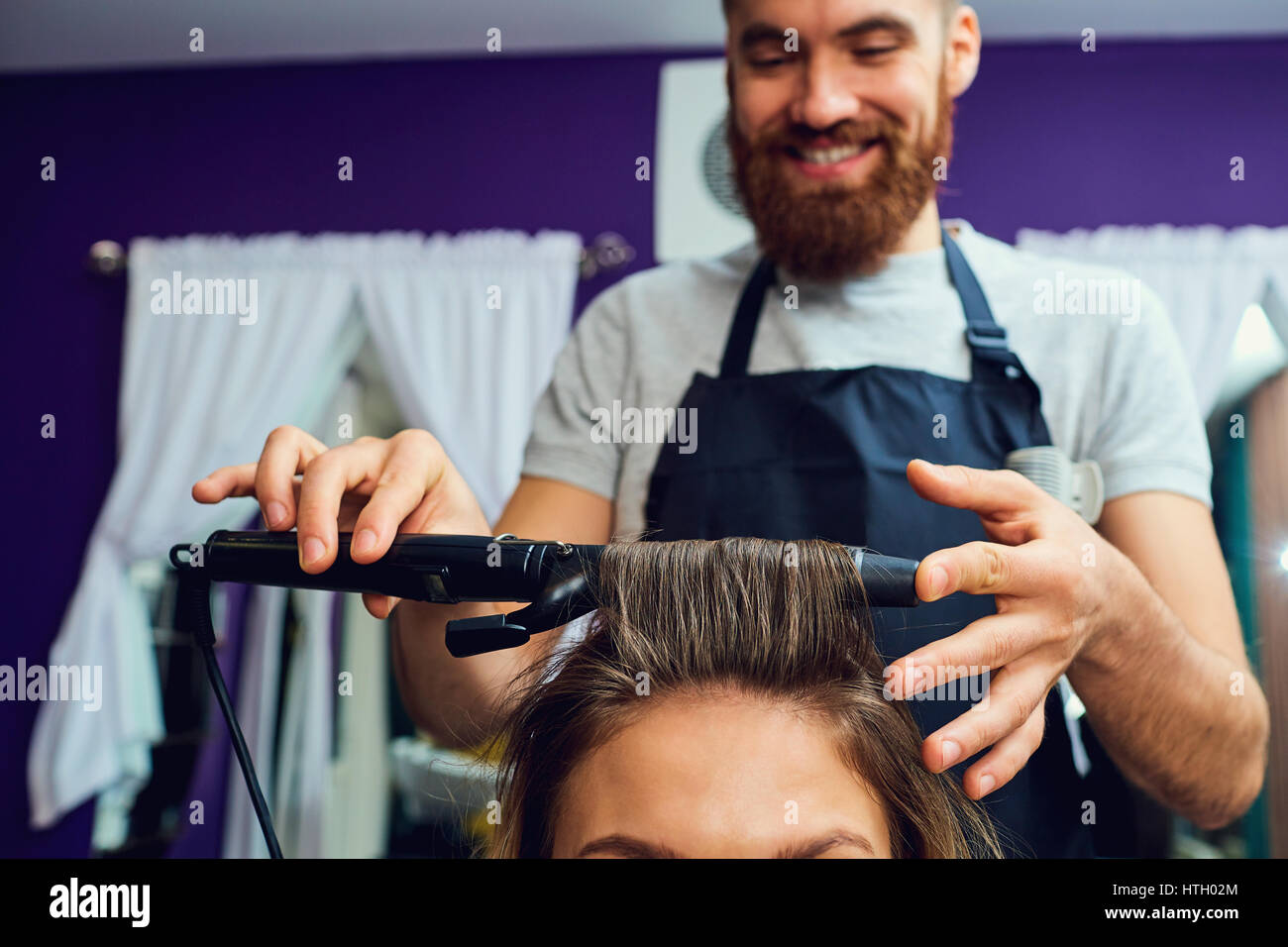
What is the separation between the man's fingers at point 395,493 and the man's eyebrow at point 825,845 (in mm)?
375

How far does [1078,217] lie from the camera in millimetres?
2543

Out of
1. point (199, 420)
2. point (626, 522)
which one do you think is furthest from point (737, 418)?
point (199, 420)

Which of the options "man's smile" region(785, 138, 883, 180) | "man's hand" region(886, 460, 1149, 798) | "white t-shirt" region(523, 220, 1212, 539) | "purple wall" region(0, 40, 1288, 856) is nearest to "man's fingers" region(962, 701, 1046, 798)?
"man's hand" region(886, 460, 1149, 798)

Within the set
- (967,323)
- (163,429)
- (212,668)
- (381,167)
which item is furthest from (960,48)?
(163,429)

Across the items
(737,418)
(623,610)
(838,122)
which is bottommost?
(623,610)

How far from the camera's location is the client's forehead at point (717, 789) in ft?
2.27

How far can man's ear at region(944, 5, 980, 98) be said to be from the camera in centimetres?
116

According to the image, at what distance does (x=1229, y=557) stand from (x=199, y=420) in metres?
2.74

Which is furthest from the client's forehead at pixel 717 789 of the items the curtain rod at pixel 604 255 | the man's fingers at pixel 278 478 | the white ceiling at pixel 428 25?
the white ceiling at pixel 428 25

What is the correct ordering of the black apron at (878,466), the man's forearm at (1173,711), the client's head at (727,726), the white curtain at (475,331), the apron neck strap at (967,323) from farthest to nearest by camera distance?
the white curtain at (475,331), the apron neck strap at (967,323), the black apron at (878,466), the man's forearm at (1173,711), the client's head at (727,726)

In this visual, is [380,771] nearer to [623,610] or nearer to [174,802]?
[174,802]

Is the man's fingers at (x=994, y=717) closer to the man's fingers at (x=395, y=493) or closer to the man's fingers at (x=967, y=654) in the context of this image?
the man's fingers at (x=967, y=654)

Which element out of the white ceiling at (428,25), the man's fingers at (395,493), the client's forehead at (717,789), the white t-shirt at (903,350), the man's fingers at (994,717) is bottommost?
the client's forehead at (717,789)
